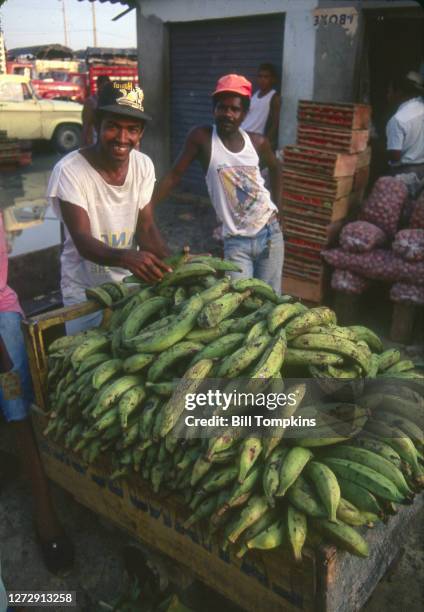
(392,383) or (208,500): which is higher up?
(392,383)

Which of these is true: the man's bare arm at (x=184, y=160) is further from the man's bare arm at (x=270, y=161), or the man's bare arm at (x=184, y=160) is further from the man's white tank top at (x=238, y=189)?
the man's bare arm at (x=270, y=161)

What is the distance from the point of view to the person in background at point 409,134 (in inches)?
240

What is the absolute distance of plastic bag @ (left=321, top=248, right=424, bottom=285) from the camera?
502cm

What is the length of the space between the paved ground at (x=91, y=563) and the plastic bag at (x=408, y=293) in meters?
2.42

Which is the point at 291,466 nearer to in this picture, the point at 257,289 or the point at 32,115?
the point at 257,289

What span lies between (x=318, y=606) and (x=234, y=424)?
27.2 inches

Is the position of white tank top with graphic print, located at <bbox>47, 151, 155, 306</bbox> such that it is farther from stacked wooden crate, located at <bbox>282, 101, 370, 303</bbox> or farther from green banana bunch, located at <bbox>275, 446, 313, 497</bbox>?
stacked wooden crate, located at <bbox>282, 101, 370, 303</bbox>

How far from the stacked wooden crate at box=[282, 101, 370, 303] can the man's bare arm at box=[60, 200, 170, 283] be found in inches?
136

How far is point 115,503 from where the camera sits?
2496 millimetres

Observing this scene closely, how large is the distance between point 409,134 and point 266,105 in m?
2.91

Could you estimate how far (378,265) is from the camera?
523cm

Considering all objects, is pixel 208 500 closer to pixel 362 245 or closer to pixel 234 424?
pixel 234 424

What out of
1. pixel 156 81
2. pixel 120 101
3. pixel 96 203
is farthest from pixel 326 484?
pixel 156 81

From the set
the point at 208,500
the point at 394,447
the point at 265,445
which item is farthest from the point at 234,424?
the point at 394,447
